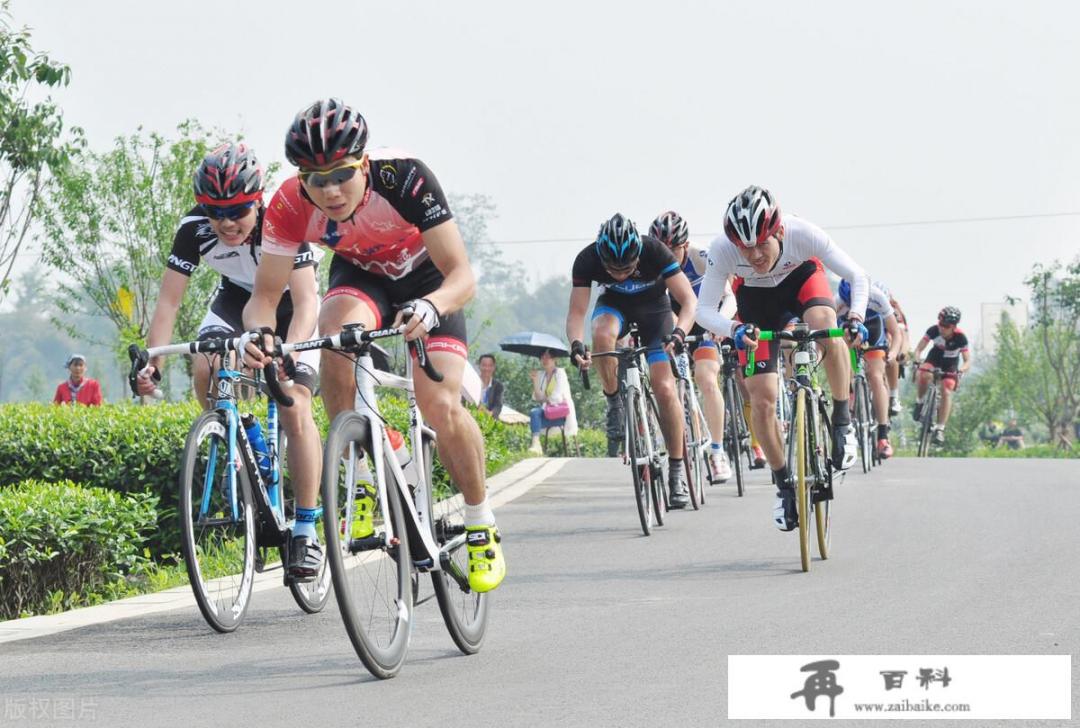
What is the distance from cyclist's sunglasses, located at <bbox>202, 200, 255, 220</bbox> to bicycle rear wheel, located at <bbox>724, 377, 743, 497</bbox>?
24.8 feet

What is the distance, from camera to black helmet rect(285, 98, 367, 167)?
6.30m

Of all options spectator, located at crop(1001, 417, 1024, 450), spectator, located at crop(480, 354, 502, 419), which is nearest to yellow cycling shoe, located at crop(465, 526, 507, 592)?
spectator, located at crop(480, 354, 502, 419)

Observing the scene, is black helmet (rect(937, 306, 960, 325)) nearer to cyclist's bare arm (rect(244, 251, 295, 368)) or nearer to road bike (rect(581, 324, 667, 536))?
road bike (rect(581, 324, 667, 536))

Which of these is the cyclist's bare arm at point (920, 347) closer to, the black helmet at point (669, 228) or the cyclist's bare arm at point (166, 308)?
the black helmet at point (669, 228)

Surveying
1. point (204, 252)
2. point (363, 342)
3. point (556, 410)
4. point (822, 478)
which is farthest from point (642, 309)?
point (556, 410)

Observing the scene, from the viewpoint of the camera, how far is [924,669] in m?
6.27

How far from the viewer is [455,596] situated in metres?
6.83

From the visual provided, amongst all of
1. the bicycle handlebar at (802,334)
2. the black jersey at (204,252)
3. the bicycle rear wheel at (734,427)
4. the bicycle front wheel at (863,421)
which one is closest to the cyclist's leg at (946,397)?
the bicycle front wheel at (863,421)

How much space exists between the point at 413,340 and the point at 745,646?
1982 millimetres

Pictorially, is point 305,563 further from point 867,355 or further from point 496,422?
point 867,355

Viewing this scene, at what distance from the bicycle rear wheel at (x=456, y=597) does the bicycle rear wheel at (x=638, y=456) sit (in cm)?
453

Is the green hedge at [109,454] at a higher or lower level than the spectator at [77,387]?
higher

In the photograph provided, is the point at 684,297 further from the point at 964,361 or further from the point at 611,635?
the point at 964,361

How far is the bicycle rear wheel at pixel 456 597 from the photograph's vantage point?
6.60m
